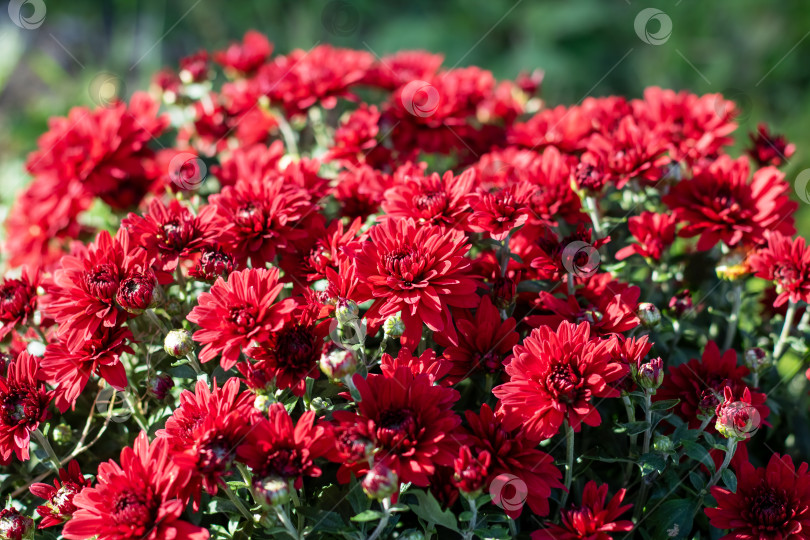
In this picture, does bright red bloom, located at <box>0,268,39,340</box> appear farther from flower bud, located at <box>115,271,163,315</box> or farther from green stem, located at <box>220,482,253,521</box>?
green stem, located at <box>220,482,253,521</box>

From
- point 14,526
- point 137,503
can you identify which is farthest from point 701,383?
point 14,526

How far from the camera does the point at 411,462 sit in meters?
1.03

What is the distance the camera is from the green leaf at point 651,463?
46.3 inches

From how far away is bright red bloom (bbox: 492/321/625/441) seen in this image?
110 cm

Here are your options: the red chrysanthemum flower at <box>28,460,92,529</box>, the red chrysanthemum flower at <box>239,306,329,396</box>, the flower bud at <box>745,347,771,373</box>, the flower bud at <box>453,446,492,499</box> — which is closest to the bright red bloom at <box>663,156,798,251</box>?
the flower bud at <box>745,347,771,373</box>

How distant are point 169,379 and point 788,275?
117 cm

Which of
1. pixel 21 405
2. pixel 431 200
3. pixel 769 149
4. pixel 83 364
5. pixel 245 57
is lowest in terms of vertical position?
pixel 21 405

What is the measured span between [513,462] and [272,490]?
36 centimetres

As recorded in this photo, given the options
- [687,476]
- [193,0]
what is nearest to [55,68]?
[193,0]

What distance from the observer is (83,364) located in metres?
1.23

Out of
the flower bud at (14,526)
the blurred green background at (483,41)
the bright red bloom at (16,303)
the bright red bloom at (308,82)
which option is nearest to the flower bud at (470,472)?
the flower bud at (14,526)

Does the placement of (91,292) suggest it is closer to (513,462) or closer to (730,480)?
(513,462)

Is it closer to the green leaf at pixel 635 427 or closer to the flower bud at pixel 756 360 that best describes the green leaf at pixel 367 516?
the green leaf at pixel 635 427

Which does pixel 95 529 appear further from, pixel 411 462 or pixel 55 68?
pixel 55 68
